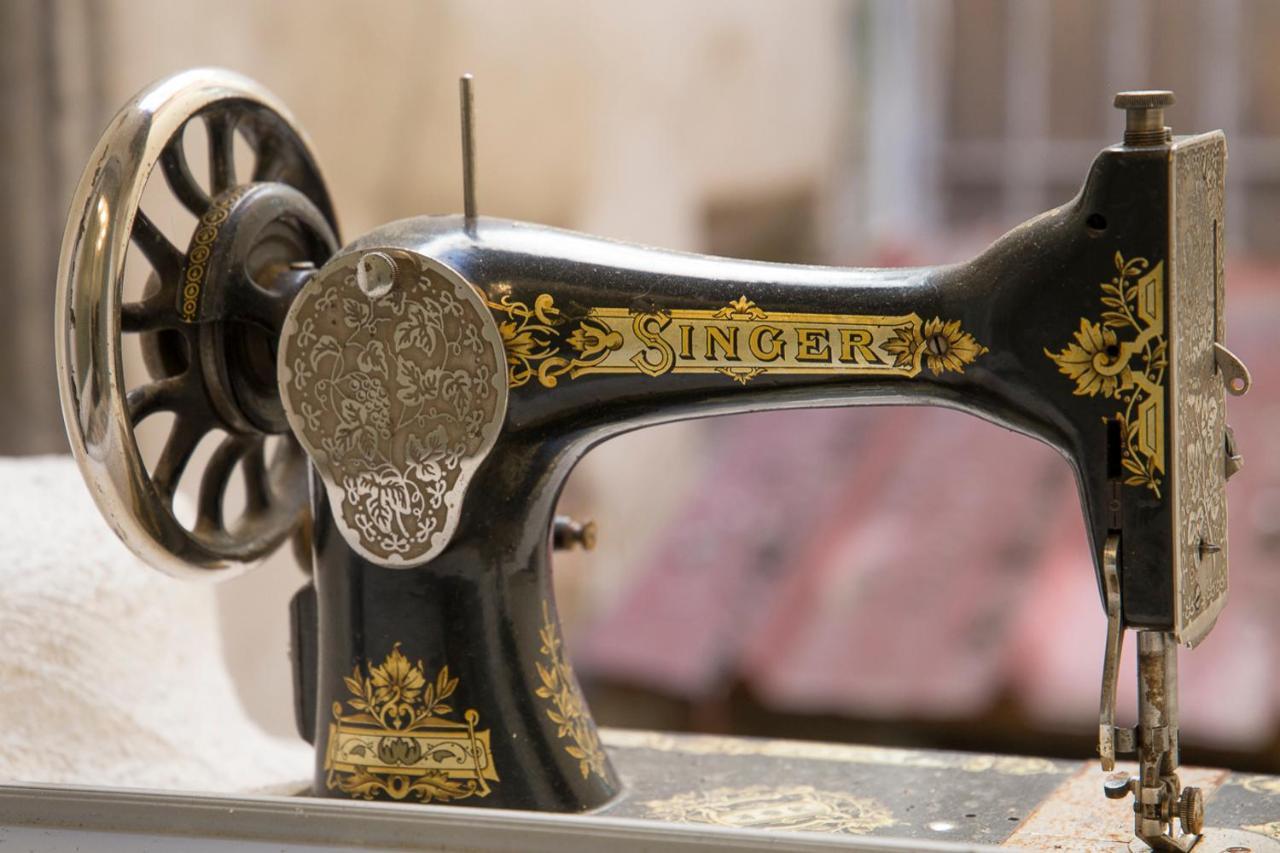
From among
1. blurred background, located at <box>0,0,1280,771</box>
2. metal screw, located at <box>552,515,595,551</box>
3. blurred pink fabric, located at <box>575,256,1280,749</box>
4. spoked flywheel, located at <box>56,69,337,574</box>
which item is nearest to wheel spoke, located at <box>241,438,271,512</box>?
spoked flywheel, located at <box>56,69,337,574</box>

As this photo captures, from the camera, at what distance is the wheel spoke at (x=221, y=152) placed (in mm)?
1364

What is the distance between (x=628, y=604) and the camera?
3508 mm

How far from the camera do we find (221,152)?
137 centimetres

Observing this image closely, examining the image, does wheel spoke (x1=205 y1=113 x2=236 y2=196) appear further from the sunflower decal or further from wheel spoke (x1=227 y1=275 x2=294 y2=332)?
the sunflower decal

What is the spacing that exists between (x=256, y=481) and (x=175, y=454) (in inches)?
4.5

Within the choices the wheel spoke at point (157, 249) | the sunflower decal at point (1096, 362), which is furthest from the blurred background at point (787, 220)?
the sunflower decal at point (1096, 362)

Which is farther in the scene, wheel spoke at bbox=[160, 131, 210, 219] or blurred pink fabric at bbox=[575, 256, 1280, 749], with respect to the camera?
blurred pink fabric at bbox=[575, 256, 1280, 749]

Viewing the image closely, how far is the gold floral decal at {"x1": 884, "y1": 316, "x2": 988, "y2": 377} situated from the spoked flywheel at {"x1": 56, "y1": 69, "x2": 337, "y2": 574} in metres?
0.44

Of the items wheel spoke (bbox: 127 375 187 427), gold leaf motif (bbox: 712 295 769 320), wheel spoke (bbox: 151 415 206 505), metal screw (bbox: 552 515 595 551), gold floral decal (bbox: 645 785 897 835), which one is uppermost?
gold leaf motif (bbox: 712 295 769 320)

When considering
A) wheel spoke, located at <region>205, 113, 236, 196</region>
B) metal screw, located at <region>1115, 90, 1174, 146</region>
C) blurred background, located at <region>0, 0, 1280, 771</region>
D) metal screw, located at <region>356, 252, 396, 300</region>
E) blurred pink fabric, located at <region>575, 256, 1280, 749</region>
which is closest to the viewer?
metal screw, located at <region>1115, 90, 1174, 146</region>

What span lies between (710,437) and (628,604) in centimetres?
73

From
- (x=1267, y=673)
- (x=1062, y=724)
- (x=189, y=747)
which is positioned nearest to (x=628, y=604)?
(x=1062, y=724)

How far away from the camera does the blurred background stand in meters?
2.60

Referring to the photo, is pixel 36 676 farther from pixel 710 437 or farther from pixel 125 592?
pixel 710 437
